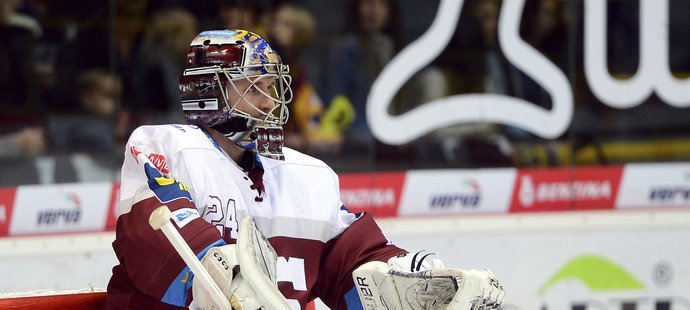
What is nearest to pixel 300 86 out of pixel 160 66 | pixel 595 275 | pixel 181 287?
pixel 160 66

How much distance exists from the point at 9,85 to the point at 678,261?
7.96 feet

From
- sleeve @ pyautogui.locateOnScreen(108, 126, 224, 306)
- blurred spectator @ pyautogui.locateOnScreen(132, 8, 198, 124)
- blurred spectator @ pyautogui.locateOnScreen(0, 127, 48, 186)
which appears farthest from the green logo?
sleeve @ pyautogui.locateOnScreen(108, 126, 224, 306)

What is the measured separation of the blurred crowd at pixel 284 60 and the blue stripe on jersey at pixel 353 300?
183 cm

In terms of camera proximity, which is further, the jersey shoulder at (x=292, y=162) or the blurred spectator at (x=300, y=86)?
the blurred spectator at (x=300, y=86)

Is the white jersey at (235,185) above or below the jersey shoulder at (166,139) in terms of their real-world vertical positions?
below

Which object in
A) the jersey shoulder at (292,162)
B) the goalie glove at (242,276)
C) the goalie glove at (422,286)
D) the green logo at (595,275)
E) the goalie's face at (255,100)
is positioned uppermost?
the goalie's face at (255,100)

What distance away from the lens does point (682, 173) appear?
5164 mm

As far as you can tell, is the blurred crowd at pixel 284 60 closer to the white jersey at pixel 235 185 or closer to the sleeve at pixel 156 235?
the white jersey at pixel 235 185

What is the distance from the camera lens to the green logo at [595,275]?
193 inches

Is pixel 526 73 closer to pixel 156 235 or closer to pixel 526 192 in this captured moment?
pixel 526 192

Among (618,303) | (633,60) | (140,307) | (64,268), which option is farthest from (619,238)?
(140,307)

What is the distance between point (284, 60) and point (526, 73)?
3.07 ft

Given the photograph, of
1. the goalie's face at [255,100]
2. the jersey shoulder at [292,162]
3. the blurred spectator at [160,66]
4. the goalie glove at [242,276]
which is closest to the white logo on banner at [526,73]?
the blurred spectator at [160,66]

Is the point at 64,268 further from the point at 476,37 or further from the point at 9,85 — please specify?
the point at 476,37
